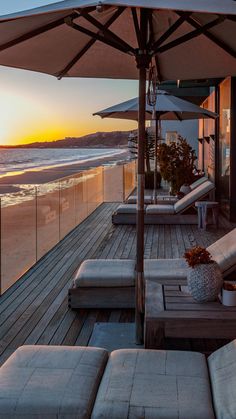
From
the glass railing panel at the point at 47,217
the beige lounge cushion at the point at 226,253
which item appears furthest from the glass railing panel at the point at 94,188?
the beige lounge cushion at the point at 226,253

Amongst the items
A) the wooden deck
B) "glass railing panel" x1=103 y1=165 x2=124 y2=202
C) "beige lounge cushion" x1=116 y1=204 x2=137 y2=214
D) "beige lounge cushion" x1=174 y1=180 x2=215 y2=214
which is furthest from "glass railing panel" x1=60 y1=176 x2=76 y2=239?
"glass railing panel" x1=103 y1=165 x2=124 y2=202

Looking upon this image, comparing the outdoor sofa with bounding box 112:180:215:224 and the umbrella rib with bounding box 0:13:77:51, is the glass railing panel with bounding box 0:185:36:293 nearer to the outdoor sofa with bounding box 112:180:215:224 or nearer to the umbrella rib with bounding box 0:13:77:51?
the umbrella rib with bounding box 0:13:77:51

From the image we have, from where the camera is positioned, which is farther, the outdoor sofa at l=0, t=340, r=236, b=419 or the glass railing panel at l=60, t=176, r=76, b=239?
the glass railing panel at l=60, t=176, r=76, b=239

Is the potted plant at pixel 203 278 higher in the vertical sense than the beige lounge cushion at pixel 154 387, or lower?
higher

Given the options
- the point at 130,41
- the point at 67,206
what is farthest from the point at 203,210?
the point at 130,41

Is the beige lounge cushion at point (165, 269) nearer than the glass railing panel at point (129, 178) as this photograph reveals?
Yes

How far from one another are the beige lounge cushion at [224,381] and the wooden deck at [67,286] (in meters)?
1.22

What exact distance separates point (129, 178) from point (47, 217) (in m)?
7.84

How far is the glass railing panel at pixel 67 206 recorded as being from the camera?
8094mm

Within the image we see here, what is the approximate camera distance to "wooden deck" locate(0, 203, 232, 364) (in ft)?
12.9

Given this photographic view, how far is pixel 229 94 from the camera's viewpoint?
32.8 feet

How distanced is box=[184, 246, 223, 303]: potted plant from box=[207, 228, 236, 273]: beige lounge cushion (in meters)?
0.67

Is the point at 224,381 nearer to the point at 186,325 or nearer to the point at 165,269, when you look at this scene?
the point at 186,325

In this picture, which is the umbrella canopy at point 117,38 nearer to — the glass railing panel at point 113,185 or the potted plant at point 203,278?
the potted plant at point 203,278
